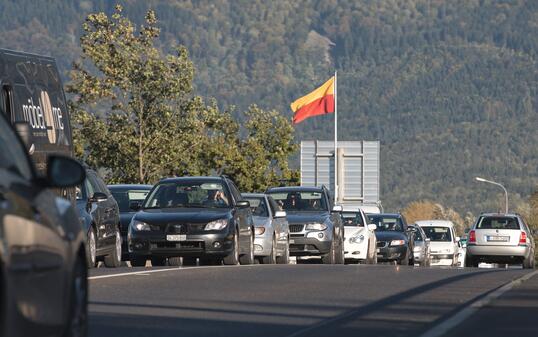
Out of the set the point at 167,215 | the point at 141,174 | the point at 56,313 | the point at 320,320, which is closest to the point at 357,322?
the point at 320,320

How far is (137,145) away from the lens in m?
65.8

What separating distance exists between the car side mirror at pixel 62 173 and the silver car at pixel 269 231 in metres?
22.2

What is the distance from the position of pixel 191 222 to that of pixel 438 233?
38.4m

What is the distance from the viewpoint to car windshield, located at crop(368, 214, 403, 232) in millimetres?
47312

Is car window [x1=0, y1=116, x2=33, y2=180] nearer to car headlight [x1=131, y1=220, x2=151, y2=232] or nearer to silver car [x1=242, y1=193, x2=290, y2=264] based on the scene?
car headlight [x1=131, y1=220, x2=151, y2=232]

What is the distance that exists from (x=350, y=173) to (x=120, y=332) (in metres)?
58.1

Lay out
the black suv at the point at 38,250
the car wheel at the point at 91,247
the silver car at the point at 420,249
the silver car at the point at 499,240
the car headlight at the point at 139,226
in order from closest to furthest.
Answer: the black suv at the point at 38,250
the car wheel at the point at 91,247
the car headlight at the point at 139,226
the silver car at the point at 499,240
the silver car at the point at 420,249

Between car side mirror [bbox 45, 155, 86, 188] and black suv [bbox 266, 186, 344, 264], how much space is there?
2622cm

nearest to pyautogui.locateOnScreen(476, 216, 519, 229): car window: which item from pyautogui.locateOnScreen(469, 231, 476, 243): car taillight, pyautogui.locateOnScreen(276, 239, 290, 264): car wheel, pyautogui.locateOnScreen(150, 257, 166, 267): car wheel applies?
pyautogui.locateOnScreen(469, 231, 476, 243): car taillight

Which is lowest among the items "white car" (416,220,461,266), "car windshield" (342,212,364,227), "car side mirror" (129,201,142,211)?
"white car" (416,220,461,266)

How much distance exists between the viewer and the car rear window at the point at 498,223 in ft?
146

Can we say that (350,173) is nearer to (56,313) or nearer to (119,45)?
(119,45)

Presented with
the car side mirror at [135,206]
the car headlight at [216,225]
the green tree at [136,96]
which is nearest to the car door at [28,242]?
the car headlight at [216,225]

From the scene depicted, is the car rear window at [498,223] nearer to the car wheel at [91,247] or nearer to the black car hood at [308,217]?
the black car hood at [308,217]
